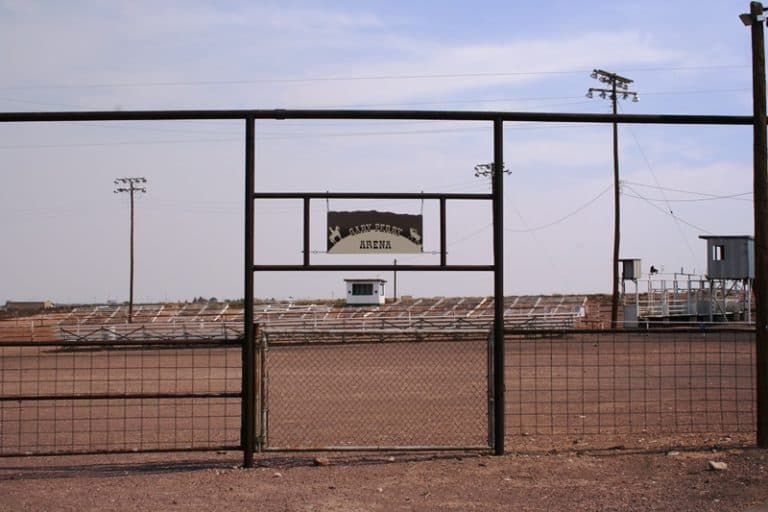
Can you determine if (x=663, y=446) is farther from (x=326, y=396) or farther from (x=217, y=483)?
(x=326, y=396)

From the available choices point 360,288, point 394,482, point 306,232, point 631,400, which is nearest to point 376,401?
point 631,400

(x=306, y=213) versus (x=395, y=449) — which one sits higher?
(x=306, y=213)

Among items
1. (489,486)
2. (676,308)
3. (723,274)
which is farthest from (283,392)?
(676,308)

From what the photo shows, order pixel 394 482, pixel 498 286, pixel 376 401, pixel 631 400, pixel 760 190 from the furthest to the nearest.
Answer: pixel 376 401 → pixel 631 400 → pixel 760 190 → pixel 498 286 → pixel 394 482

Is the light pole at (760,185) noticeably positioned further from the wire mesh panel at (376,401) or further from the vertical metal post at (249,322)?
the vertical metal post at (249,322)

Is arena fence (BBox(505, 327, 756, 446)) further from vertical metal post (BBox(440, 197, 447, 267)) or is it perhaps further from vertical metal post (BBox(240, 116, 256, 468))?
vertical metal post (BBox(240, 116, 256, 468))

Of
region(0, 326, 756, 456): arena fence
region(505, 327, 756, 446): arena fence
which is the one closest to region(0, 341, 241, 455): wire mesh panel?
region(0, 326, 756, 456): arena fence

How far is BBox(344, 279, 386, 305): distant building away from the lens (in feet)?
215

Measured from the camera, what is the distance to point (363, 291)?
65.9 meters

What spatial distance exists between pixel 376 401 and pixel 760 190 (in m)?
7.83

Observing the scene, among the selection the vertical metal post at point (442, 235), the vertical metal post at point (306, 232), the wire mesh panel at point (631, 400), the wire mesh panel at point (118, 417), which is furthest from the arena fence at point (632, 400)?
the wire mesh panel at point (118, 417)

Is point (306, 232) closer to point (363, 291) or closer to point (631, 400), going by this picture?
point (631, 400)

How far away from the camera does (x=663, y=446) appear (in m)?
10.0

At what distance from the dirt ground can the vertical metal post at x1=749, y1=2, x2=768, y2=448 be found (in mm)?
1004
